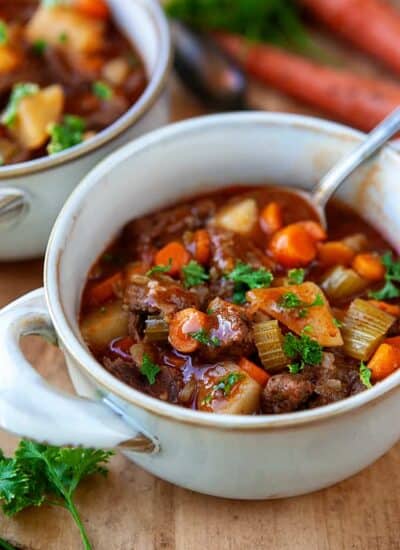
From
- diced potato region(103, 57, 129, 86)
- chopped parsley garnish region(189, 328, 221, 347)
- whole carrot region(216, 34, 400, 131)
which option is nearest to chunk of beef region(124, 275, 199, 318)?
chopped parsley garnish region(189, 328, 221, 347)

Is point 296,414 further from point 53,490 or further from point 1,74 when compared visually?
point 1,74

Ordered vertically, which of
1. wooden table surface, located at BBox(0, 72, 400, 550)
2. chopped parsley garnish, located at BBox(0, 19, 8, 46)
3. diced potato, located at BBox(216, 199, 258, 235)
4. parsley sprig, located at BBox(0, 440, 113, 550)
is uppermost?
chopped parsley garnish, located at BBox(0, 19, 8, 46)

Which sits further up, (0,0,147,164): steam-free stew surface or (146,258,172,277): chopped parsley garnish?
(0,0,147,164): steam-free stew surface

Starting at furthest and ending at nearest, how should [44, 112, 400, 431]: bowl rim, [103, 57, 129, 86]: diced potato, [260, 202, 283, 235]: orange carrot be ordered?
[103, 57, 129, 86]: diced potato
[260, 202, 283, 235]: orange carrot
[44, 112, 400, 431]: bowl rim

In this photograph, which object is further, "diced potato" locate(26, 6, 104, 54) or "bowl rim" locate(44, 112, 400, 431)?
"diced potato" locate(26, 6, 104, 54)

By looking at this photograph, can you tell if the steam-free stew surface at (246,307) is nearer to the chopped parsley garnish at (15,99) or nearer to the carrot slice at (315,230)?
the carrot slice at (315,230)

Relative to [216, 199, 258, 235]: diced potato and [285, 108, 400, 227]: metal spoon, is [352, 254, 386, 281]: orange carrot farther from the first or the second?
[216, 199, 258, 235]: diced potato

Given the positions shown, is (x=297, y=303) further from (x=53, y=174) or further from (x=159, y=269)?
(x=53, y=174)

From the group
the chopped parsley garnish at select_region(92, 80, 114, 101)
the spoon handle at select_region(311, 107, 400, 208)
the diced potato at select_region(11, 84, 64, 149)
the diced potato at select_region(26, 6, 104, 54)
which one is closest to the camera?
the spoon handle at select_region(311, 107, 400, 208)
